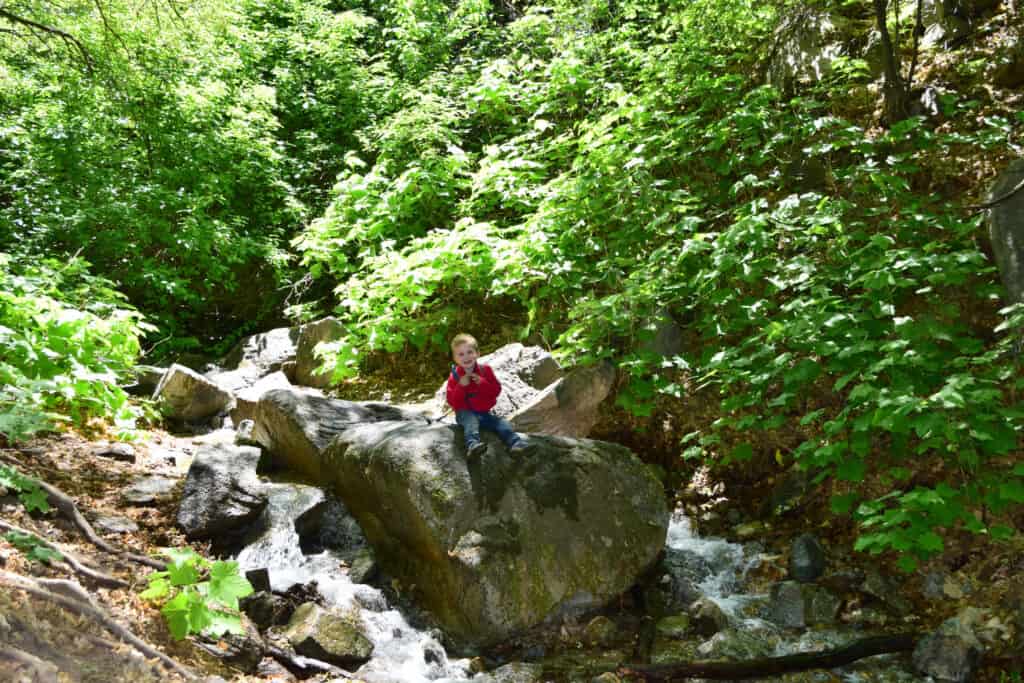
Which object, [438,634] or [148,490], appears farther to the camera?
[148,490]

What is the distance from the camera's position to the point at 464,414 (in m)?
5.45

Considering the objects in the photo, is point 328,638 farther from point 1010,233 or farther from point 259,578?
point 1010,233

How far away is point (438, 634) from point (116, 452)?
3.30 meters

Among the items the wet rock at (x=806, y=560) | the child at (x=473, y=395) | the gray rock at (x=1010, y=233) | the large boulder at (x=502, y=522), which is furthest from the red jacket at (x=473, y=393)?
the gray rock at (x=1010, y=233)

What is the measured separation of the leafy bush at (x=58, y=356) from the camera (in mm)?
4922

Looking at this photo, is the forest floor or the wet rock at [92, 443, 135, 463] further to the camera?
the wet rock at [92, 443, 135, 463]

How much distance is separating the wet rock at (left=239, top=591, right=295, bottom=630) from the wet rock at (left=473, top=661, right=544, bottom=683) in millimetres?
1309

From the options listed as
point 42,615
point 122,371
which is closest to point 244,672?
point 42,615

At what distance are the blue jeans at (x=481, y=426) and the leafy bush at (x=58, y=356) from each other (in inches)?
113

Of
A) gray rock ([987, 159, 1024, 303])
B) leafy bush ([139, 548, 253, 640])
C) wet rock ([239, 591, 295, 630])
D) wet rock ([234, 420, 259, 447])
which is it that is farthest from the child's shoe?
gray rock ([987, 159, 1024, 303])

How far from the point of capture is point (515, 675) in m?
4.21

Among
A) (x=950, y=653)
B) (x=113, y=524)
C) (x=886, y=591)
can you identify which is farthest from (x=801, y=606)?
(x=113, y=524)

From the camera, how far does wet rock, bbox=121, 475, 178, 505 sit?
5.08m

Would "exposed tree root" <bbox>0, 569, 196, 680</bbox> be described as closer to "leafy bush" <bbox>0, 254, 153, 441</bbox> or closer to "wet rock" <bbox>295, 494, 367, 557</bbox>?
"leafy bush" <bbox>0, 254, 153, 441</bbox>
